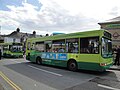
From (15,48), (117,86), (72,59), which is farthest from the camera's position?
(15,48)

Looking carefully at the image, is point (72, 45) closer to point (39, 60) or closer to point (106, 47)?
point (106, 47)

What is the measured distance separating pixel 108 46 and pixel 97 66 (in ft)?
6.36

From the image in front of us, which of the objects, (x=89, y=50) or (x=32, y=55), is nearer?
(x=89, y=50)

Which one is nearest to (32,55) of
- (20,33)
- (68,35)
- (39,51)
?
(39,51)

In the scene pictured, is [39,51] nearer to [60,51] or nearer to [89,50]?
[60,51]

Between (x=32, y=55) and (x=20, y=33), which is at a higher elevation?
(x=20, y=33)

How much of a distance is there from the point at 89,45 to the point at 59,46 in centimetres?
333

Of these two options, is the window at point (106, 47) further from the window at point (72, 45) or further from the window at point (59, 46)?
the window at point (59, 46)

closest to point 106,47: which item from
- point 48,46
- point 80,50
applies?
point 80,50

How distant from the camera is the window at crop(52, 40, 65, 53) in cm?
1457

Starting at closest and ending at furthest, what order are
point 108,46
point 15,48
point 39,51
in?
point 108,46, point 39,51, point 15,48

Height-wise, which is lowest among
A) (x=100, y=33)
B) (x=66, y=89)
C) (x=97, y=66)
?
(x=66, y=89)

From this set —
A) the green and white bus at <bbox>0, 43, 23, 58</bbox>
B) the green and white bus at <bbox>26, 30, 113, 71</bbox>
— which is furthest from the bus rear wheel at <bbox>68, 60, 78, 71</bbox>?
the green and white bus at <bbox>0, 43, 23, 58</bbox>

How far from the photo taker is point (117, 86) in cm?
861
